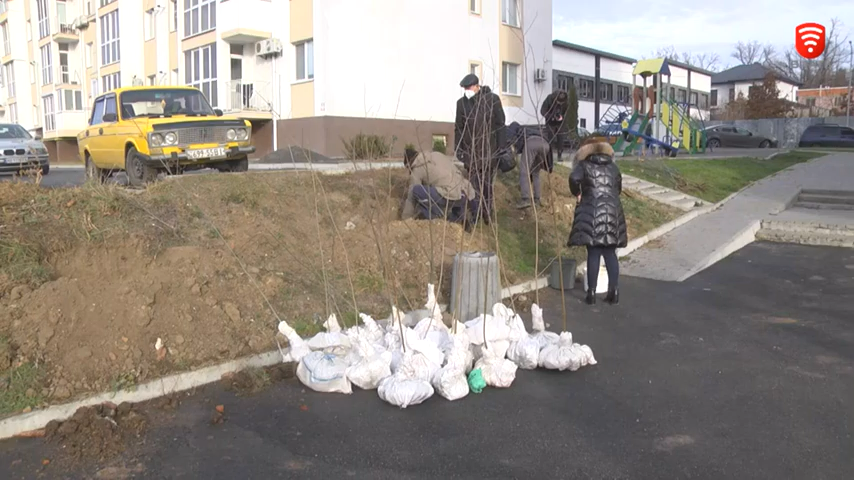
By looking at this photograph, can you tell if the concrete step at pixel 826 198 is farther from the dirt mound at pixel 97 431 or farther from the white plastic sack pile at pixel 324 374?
the dirt mound at pixel 97 431

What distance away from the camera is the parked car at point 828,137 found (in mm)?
38125

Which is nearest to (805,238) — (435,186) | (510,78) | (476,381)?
(435,186)

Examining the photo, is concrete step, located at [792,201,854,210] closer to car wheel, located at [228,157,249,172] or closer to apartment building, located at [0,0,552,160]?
apartment building, located at [0,0,552,160]

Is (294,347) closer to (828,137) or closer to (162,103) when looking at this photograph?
(162,103)

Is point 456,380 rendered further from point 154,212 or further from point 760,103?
point 760,103

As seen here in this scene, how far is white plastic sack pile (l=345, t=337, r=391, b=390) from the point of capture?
516 centimetres

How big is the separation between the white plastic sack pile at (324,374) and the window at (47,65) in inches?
1847

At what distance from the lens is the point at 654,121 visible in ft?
74.7

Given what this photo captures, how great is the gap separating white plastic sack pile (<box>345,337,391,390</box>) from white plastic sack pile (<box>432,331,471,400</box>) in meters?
0.40

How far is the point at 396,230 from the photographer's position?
8117 millimetres

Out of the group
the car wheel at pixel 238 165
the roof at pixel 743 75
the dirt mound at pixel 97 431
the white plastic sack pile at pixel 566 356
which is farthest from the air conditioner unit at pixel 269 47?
the roof at pixel 743 75

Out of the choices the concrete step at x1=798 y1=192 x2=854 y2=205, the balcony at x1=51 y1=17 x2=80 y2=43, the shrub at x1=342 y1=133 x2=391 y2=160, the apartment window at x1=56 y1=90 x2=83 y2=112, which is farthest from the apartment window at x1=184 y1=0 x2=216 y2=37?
the concrete step at x1=798 y1=192 x2=854 y2=205

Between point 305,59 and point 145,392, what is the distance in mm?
21649

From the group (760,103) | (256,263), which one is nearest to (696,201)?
(256,263)
